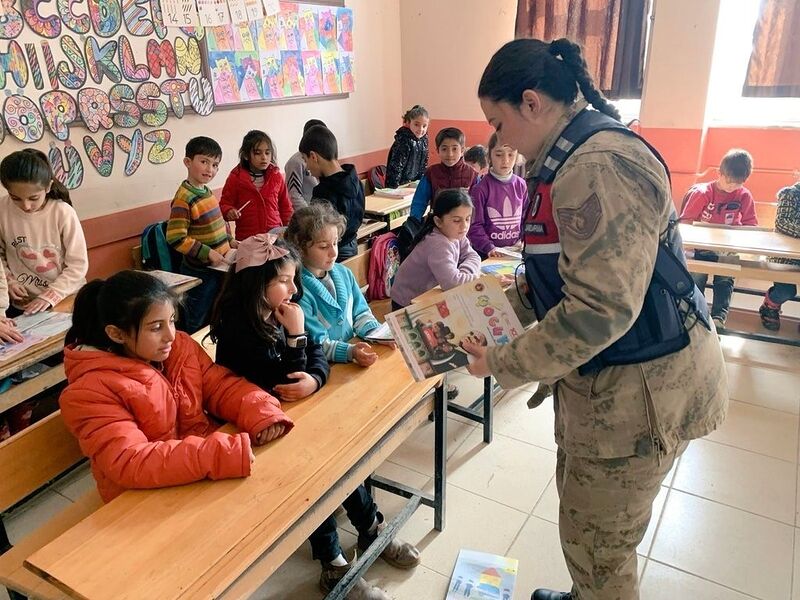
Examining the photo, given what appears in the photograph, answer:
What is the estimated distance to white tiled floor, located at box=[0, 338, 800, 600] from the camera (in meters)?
1.97

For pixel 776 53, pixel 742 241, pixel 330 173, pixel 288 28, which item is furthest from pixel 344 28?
pixel 742 241

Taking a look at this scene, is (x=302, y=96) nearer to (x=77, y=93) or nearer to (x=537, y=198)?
(x=77, y=93)

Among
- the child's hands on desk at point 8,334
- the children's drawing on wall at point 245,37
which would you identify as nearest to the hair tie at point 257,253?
the child's hands on desk at point 8,334

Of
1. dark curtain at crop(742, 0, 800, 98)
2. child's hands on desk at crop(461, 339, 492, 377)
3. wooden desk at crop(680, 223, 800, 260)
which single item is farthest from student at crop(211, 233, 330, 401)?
dark curtain at crop(742, 0, 800, 98)

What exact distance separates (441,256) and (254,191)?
62.0 inches

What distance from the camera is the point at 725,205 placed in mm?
4012

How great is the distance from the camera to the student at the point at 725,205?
388 cm

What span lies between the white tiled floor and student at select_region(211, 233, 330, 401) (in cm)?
80

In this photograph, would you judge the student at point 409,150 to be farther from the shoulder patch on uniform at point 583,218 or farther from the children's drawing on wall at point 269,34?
the shoulder patch on uniform at point 583,218

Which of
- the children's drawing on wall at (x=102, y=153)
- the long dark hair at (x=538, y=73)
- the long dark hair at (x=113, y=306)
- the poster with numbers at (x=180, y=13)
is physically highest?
the poster with numbers at (x=180, y=13)

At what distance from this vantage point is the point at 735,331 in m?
3.71

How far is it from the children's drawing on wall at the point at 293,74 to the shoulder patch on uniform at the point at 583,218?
3916 millimetres

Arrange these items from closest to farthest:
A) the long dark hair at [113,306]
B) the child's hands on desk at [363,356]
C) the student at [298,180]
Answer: the long dark hair at [113,306]
the child's hands on desk at [363,356]
the student at [298,180]

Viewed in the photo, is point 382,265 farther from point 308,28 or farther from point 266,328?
point 308,28
